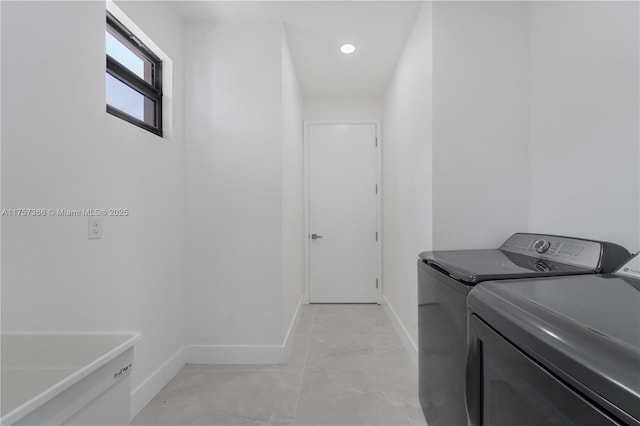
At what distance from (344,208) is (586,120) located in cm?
246

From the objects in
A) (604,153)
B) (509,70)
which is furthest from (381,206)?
(604,153)

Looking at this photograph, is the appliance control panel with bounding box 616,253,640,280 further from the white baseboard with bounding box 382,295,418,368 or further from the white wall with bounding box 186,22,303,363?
the white wall with bounding box 186,22,303,363

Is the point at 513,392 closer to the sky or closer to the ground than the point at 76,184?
closer to the ground

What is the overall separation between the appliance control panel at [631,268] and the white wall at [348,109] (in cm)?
293

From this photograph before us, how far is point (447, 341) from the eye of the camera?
117 centimetres

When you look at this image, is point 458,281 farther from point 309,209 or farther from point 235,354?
point 309,209

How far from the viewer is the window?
153 cm

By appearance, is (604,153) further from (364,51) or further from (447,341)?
(364,51)

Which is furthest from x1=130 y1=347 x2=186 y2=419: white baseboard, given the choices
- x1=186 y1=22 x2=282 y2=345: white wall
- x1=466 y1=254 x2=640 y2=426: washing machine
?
x1=466 y1=254 x2=640 y2=426: washing machine

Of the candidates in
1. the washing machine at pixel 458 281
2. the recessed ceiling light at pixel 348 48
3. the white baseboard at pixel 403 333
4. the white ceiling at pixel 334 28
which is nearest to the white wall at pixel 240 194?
the white ceiling at pixel 334 28

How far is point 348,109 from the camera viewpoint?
356 centimetres

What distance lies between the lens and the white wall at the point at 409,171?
6.09 feet

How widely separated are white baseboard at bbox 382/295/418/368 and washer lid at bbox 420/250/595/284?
3.16 ft

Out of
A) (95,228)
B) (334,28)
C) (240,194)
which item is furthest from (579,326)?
(334,28)
